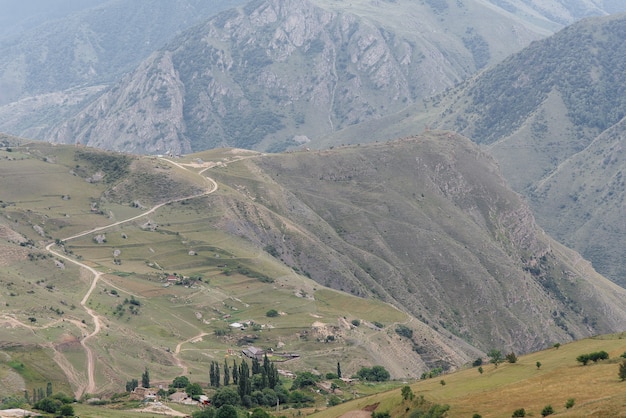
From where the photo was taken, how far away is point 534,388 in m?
96.8

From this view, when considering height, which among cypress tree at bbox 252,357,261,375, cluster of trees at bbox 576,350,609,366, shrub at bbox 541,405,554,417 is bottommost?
shrub at bbox 541,405,554,417

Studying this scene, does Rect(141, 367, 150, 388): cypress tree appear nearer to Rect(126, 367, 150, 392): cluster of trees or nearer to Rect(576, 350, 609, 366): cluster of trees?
Rect(126, 367, 150, 392): cluster of trees

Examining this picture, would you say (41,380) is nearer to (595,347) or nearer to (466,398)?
(466,398)

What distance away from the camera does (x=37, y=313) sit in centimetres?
17400

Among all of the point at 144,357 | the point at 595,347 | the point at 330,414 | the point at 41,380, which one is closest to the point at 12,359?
the point at 41,380

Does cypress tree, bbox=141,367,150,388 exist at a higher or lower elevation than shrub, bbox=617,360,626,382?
higher

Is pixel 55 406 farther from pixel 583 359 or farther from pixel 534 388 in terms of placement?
pixel 583 359

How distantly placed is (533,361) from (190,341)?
9046 cm

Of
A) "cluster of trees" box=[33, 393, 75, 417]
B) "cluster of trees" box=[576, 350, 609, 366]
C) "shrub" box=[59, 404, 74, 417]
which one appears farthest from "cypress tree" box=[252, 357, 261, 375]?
"cluster of trees" box=[576, 350, 609, 366]

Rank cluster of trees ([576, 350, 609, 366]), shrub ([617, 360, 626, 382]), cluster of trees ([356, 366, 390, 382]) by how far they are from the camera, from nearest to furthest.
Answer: shrub ([617, 360, 626, 382]), cluster of trees ([576, 350, 609, 366]), cluster of trees ([356, 366, 390, 382])

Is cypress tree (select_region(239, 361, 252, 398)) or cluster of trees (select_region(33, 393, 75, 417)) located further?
cypress tree (select_region(239, 361, 252, 398))

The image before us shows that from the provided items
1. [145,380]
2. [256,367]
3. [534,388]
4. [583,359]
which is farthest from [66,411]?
[583,359]

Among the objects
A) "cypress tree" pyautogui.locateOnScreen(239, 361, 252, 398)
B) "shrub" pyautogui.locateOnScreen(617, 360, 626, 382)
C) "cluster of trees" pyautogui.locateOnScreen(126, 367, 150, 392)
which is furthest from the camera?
"cluster of trees" pyautogui.locateOnScreen(126, 367, 150, 392)

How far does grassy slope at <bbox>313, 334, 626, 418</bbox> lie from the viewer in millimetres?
85500
